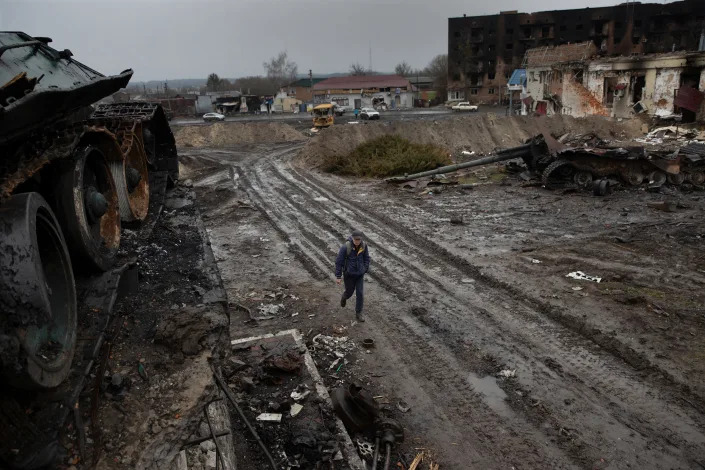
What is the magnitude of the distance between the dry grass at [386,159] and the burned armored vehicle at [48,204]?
1134cm

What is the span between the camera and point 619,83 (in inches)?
1054

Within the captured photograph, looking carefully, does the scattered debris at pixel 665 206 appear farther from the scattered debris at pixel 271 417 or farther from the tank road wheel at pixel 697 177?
the scattered debris at pixel 271 417

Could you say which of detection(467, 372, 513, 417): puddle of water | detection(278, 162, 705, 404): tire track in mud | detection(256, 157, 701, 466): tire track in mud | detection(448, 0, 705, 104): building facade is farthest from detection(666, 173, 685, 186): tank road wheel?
detection(448, 0, 705, 104): building facade

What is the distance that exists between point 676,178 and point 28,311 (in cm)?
1562

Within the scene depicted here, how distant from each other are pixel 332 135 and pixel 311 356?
1638cm

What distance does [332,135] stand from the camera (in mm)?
21766

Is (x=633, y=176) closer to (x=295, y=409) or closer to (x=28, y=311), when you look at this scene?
(x=295, y=409)

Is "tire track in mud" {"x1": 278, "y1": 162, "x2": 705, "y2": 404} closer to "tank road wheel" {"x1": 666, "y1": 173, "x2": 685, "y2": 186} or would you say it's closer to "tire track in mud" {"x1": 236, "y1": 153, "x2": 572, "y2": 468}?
"tire track in mud" {"x1": 236, "y1": 153, "x2": 572, "y2": 468}

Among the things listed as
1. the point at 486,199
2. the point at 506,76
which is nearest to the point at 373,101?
the point at 506,76

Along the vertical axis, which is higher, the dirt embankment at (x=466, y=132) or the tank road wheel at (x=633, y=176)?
the dirt embankment at (x=466, y=132)

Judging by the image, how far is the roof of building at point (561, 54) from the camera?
30.7 m

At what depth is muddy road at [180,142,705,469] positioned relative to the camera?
495 cm

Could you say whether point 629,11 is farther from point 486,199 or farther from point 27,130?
point 27,130

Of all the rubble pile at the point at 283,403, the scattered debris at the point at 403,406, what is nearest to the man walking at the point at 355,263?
the rubble pile at the point at 283,403
